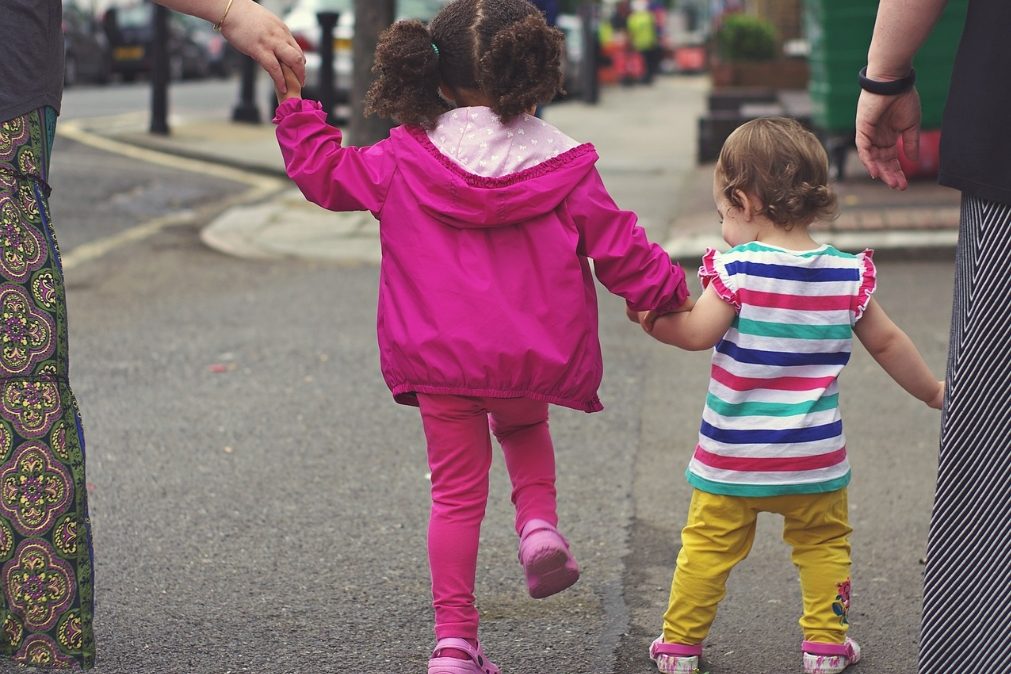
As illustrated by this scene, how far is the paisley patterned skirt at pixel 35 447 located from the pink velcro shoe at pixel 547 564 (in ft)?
2.91

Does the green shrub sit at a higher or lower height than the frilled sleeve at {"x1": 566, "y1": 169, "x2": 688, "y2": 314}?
lower

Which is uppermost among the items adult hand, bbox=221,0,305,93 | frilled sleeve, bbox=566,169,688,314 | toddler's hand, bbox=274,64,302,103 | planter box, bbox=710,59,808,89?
adult hand, bbox=221,0,305,93

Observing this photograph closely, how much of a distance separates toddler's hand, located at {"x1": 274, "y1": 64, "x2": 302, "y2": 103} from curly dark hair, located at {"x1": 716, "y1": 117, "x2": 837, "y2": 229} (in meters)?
0.86

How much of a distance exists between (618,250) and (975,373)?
2.50 ft

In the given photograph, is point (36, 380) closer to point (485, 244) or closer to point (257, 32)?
point (257, 32)

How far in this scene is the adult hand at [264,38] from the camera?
9.61 ft

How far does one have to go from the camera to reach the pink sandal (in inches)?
114

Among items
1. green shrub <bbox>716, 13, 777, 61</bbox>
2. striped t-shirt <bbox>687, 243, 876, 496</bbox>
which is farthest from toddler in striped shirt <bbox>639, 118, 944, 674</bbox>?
green shrub <bbox>716, 13, 777, 61</bbox>

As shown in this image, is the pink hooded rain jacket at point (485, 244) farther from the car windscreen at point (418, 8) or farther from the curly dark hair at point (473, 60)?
the car windscreen at point (418, 8)

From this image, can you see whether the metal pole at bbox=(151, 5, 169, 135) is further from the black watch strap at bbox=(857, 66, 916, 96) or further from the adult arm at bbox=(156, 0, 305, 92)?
the black watch strap at bbox=(857, 66, 916, 96)

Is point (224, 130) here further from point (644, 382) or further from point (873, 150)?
point (873, 150)

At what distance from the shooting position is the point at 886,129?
9.15 feet

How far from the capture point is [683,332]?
2986 millimetres

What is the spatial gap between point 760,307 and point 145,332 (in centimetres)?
450
